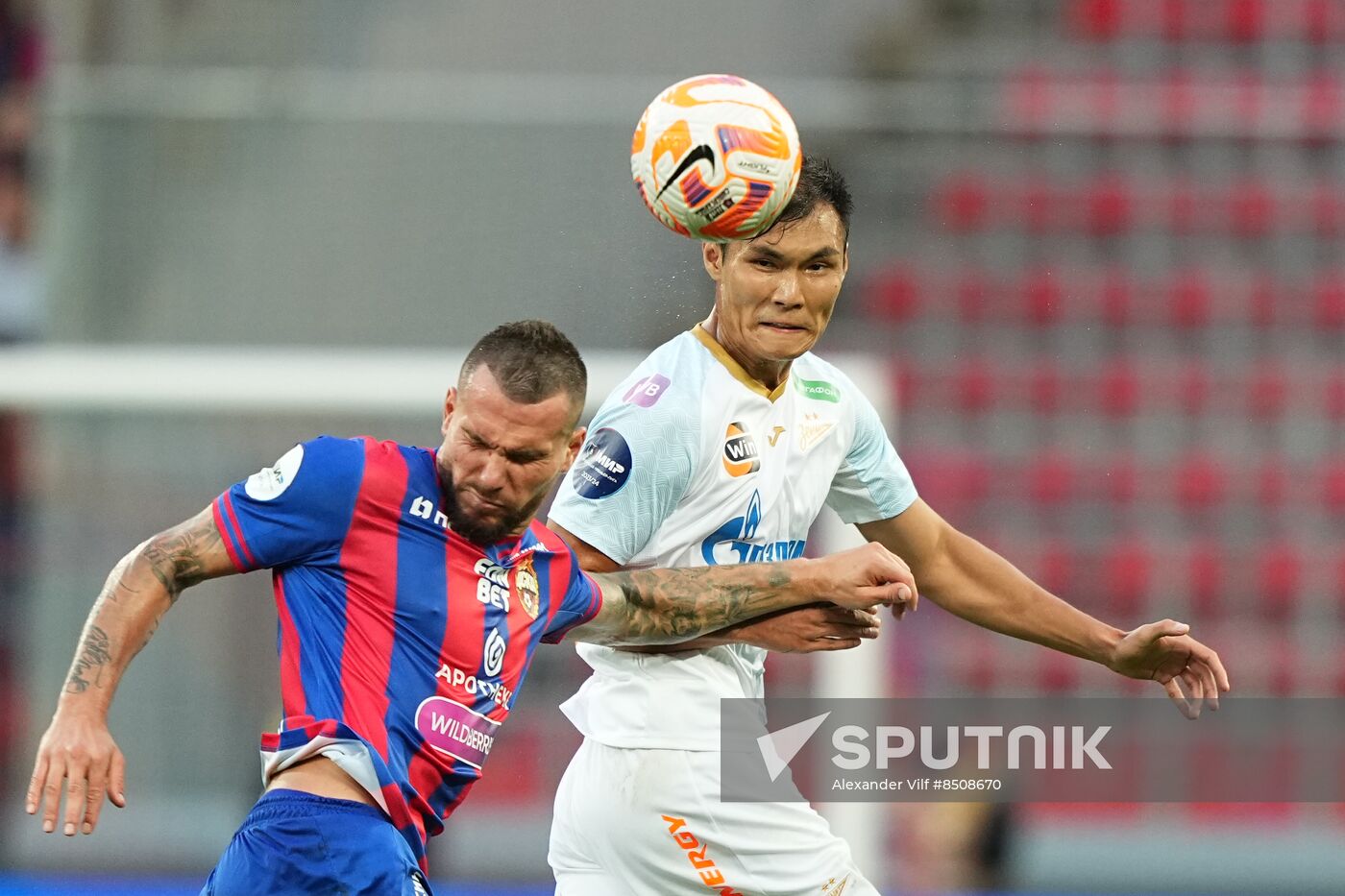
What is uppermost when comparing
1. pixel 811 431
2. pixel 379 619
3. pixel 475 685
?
pixel 811 431

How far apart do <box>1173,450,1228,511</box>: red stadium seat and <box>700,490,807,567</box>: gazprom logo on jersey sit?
6.01 m

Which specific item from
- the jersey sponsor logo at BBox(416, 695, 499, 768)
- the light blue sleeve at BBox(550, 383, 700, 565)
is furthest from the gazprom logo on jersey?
the jersey sponsor logo at BBox(416, 695, 499, 768)

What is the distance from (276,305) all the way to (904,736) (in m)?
3.33

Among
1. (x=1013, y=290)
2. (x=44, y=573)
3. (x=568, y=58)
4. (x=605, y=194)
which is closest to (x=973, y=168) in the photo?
(x=1013, y=290)

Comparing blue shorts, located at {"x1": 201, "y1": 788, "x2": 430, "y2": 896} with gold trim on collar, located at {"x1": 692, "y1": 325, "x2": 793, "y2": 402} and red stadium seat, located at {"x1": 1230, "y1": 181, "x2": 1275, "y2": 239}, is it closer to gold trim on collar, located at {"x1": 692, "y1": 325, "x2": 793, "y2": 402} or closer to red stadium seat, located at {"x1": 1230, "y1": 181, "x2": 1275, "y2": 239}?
gold trim on collar, located at {"x1": 692, "y1": 325, "x2": 793, "y2": 402}

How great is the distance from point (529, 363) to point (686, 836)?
1158 millimetres

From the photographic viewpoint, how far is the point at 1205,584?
30.4 feet

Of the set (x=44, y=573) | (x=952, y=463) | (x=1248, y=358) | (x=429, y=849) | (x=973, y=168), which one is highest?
(x=973, y=168)

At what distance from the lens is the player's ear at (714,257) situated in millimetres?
3914

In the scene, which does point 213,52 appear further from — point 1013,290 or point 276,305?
point 1013,290

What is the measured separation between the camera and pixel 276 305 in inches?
307

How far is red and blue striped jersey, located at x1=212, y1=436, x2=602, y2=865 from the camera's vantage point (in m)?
3.18

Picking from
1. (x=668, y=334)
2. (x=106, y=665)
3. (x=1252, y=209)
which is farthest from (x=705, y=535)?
(x=1252, y=209)

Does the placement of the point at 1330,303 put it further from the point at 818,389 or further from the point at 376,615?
→ the point at 376,615
